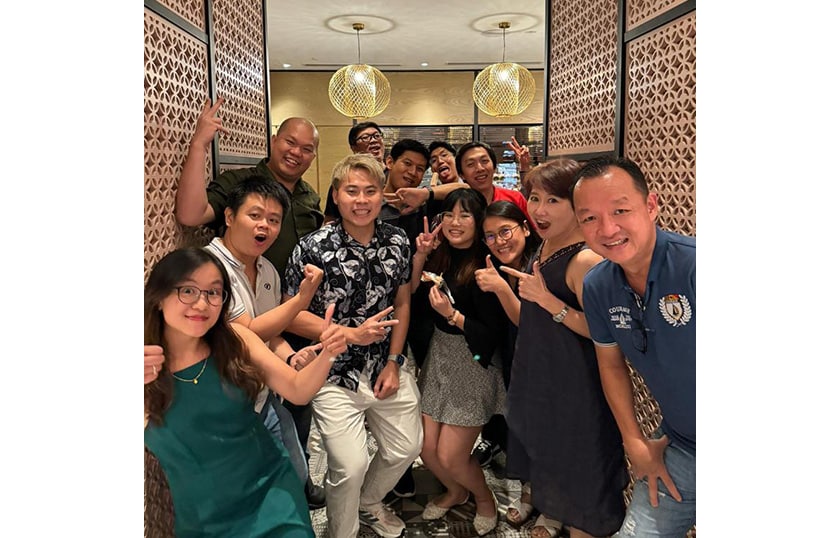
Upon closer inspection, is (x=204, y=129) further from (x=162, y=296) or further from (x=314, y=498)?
(x=314, y=498)

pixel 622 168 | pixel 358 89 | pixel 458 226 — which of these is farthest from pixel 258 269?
pixel 358 89

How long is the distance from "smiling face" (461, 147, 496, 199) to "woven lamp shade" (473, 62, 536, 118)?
3.40 m

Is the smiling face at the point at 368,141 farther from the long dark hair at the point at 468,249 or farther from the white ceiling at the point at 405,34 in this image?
the white ceiling at the point at 405,34

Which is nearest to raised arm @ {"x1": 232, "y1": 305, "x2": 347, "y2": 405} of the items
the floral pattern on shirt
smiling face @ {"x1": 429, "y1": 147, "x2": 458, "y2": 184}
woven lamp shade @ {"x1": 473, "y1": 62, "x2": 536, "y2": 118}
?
the floral pattern on shirt

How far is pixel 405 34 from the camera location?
612cm

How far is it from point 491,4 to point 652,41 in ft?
11.3

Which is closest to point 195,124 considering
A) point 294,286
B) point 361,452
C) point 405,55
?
point 294,286

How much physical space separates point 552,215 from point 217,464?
1.28m

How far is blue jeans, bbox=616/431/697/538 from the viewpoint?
5.22 ft

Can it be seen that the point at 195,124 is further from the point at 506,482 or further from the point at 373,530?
the point at 506,482

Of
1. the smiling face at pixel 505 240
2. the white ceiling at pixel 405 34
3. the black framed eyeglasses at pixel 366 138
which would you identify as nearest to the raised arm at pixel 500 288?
the smiling face at pixel 505 240

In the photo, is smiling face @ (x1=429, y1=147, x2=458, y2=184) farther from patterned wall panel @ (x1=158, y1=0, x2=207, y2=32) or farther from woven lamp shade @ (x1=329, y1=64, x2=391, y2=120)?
woven lamp shade @ (x1=329, y1=64, x2=391, y2=120)

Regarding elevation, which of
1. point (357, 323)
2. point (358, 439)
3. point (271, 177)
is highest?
point (271, 177)

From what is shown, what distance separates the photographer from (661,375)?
154cm
